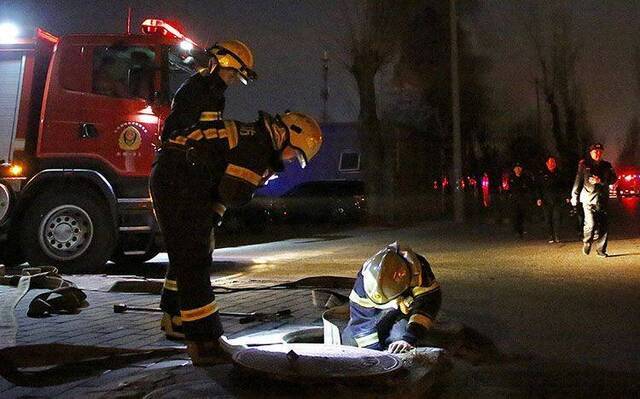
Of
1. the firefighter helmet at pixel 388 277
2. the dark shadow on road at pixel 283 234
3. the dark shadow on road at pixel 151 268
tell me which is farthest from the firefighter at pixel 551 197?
the firefighter helmet at pixel 388 277

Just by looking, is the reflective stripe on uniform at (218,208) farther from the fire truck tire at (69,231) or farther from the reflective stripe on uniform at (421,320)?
the fire truck tire at (69,231)

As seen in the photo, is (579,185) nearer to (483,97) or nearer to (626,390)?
(626,390)

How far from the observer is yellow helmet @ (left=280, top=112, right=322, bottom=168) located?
4.47 metres

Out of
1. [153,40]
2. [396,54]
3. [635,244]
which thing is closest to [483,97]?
[396,54]

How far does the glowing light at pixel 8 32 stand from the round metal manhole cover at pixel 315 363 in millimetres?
6820

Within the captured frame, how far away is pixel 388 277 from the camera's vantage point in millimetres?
4648

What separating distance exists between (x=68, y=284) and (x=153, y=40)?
11.5ft

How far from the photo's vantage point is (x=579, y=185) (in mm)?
11758

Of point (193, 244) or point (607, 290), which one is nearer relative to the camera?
point (193, 244)

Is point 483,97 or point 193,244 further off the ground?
point 483,97

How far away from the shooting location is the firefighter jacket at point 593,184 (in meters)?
11.3

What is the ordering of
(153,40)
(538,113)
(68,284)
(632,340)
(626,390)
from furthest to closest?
(538,113) → (153,40) → (68,284) → (632,340) → (626,390)

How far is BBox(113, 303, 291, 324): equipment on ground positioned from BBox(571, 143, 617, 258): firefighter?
6.96 metres

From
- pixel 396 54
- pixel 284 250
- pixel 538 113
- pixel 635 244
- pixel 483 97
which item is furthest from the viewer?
pixel 538 113
